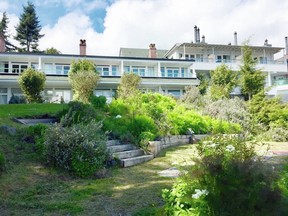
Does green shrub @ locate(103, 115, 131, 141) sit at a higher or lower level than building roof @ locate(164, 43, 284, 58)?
lower

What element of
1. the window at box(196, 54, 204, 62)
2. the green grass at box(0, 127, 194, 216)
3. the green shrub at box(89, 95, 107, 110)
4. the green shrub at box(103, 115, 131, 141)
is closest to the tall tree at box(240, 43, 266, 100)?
the window at box(196, 54, 204, 62)

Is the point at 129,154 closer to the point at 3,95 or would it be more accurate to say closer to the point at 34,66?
the point at 3,95

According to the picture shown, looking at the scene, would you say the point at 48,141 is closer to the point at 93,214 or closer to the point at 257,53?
the point at 93,214

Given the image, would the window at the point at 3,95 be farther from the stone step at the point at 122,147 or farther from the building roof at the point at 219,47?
the stone step at the point at 122,147

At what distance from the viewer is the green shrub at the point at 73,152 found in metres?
7.07

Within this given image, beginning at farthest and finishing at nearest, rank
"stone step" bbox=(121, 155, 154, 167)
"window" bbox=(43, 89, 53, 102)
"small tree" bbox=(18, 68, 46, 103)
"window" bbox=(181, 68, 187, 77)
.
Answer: "window" bbox=(181, 68, 187, 77) < "window" bbox=(43, 89, 53, 102) < "small tree" bbox=(18, 68, 46, 103) < "stone step" bbox=(121, 155, 154, 167)

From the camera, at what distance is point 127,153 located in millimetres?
9219

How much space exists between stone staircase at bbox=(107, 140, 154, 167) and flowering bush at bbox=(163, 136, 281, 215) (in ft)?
16.4

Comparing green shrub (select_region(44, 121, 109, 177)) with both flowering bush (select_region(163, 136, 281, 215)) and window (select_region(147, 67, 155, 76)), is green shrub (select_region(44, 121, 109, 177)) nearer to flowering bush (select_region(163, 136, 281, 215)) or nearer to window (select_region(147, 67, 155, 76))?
flowering bush (select_region(163, 136, 281, 215))

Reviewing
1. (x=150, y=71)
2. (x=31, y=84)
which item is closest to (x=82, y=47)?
(x=150, y=71)

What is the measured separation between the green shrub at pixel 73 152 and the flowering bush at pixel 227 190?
3836mm

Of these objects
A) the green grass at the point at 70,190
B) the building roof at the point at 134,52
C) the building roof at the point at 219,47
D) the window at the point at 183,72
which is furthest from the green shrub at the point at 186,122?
the building roof at the point at 134,52

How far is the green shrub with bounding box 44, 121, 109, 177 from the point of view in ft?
23.2

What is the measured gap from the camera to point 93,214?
14.9 feet
